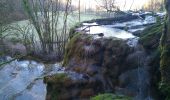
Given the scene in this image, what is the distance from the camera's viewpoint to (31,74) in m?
13.8

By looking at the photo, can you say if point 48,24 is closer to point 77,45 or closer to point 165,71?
point 77,45

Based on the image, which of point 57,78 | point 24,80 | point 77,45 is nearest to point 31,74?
point 24,80

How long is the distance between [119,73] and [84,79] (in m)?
0.90

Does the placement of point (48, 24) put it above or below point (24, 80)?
above

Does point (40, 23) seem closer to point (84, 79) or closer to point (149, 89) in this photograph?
point (84, 79)

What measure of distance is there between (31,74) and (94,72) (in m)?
6.24

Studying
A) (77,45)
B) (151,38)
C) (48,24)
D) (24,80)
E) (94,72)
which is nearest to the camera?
(151,38)

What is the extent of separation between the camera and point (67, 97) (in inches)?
316

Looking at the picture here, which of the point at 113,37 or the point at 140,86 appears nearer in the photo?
the point at 140,86

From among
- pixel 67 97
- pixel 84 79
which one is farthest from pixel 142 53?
pixel 67 97

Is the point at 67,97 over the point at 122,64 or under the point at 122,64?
under

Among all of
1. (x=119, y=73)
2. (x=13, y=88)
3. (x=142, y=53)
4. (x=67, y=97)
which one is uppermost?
(x=142, y=53)

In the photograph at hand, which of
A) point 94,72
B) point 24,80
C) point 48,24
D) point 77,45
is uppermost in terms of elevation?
point 77,45

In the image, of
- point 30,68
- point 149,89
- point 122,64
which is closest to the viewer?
point 149,89
